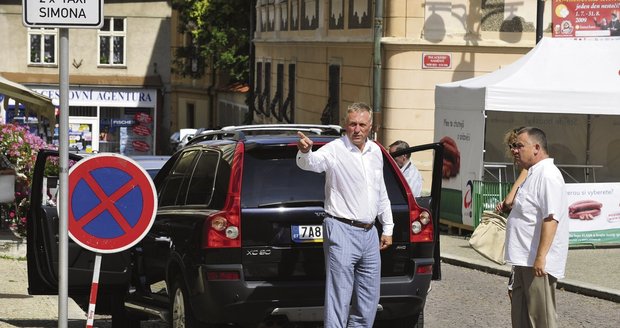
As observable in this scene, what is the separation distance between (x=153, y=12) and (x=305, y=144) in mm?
48781

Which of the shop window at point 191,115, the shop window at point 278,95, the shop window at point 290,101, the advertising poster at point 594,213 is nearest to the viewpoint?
the advertising poster at point 594,213

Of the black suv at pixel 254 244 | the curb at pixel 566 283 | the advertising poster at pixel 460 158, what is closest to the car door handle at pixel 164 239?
the black suv at pixel 254 244

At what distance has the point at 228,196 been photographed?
27.8ft

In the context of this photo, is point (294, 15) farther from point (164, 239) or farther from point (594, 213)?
point (164, 239)

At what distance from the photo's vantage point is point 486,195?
66.5 ft

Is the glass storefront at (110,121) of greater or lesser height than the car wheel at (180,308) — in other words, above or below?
below

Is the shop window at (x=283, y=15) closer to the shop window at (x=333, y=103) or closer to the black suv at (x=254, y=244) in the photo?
the shop window at (x=333, y=103)

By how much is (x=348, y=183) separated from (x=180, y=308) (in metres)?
1.52

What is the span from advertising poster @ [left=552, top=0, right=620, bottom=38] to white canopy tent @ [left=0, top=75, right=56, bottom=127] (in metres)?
8.72

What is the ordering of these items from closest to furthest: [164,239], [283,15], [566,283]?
[164,239] < [566,283] < [283,15]

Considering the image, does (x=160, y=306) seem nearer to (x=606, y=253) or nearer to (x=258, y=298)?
(x=258, y=298)

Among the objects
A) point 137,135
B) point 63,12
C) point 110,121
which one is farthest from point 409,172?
point 110,121

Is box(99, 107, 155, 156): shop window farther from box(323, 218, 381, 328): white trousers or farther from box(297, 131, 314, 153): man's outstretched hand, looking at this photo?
box(297, 131, 314, 153): man's outstretched hand

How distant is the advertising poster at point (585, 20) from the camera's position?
2234 centimetres
